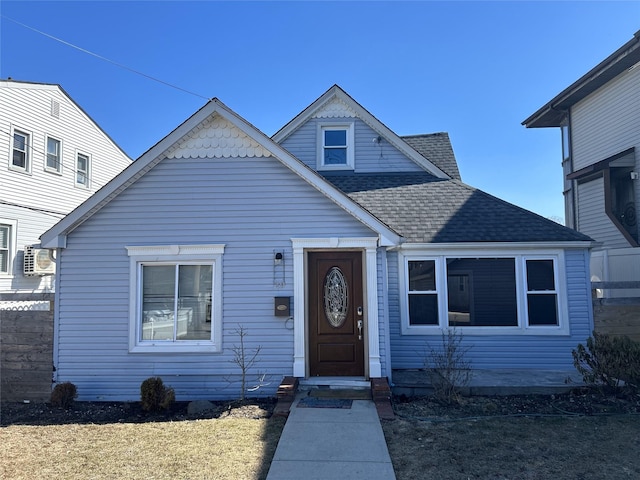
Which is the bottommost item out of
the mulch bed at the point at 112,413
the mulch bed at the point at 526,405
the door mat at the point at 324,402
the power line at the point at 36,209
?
the mulch bed at the point at 112,413

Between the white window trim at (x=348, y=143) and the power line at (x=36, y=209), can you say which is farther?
the power line at (x=36, y=209)

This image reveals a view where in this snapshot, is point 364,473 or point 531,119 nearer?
point 364,473

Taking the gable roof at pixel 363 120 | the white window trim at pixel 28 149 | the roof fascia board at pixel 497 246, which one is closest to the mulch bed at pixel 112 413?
the roof fascia board at pixel 497 246

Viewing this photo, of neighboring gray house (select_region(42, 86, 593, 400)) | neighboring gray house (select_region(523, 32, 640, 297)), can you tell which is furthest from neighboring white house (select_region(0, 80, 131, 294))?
neighboring gray house (select_region(523, 32, 640, 297))

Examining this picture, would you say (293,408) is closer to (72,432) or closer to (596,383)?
(72,432)

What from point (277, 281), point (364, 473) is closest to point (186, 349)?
point (277, 281)

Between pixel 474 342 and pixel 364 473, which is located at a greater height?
pixel 474 342

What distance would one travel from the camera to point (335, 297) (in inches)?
304

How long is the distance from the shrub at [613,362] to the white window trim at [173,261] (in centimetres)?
622

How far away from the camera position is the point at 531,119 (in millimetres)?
16297

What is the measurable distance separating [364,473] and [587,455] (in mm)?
2624

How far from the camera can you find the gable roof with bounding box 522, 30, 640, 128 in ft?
37.4

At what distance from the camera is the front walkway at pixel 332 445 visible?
14.7ft

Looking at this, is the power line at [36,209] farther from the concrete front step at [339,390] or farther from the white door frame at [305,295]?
the concrete front step at [339,390]
